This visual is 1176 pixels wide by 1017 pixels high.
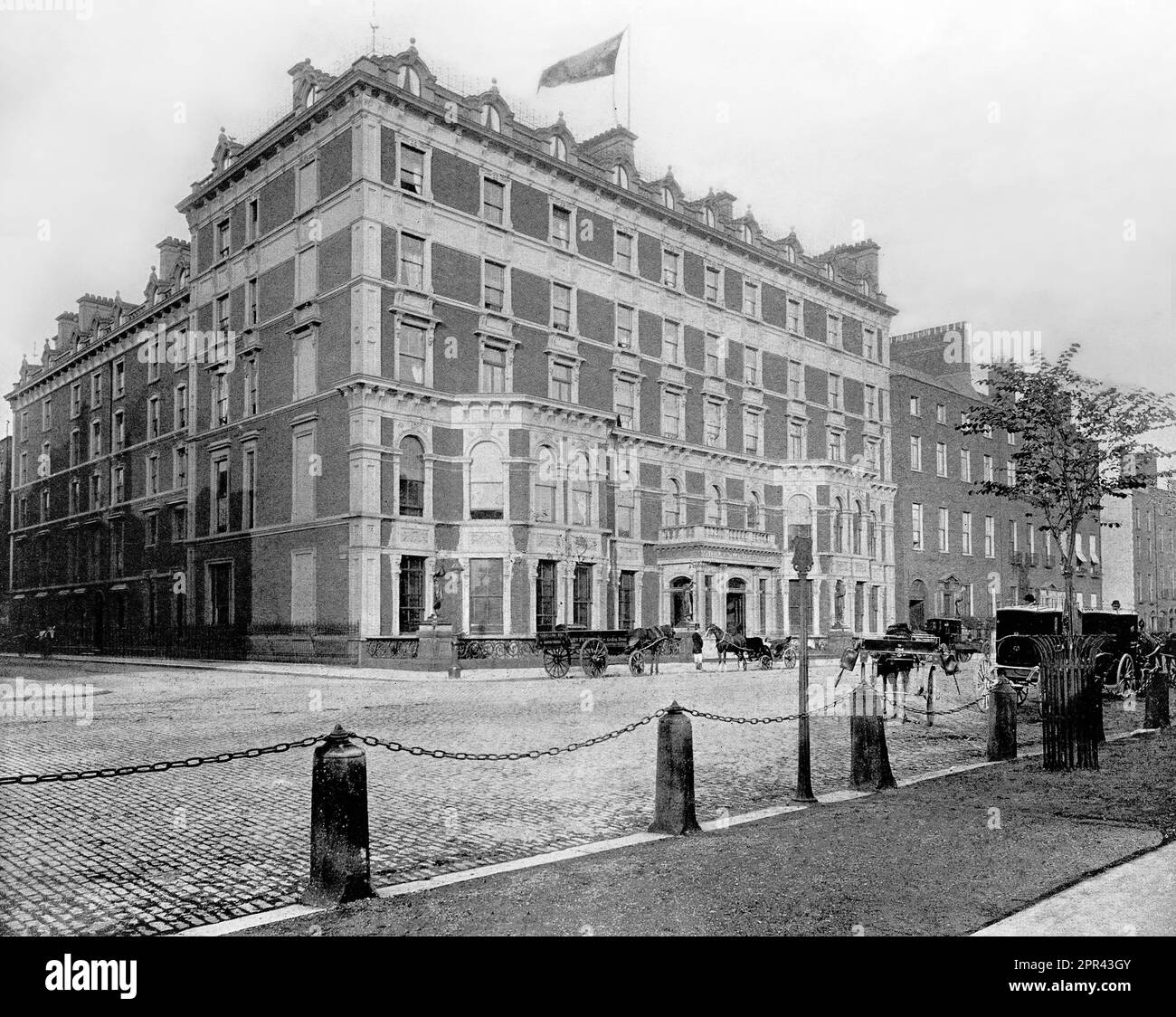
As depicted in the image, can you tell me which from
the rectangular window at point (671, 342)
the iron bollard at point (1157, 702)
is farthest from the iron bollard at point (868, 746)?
the rectangular window at point (671, 342)

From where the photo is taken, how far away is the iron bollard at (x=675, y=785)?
25.3 feet

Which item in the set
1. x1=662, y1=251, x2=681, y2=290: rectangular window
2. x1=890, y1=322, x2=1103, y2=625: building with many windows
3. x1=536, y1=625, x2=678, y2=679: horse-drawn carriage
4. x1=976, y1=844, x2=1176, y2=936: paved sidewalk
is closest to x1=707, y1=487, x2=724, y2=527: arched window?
x1=662, y1=251, x2=681, y2=290: rectangular window

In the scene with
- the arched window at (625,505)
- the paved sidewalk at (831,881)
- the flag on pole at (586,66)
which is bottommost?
the paved sidewalk at (831,881)

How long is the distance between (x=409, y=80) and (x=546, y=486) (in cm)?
1457

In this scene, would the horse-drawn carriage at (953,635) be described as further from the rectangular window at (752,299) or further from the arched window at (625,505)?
the rectangular window at (752,299)

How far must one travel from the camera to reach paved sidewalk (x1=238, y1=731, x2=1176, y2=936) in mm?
5254

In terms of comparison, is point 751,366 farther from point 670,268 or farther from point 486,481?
point 486,481

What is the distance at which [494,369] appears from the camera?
3616 cm

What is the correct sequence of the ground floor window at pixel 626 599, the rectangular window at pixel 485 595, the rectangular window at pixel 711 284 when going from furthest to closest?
the rectangular window at pixel 711 284, the ground floor window at pixel 626 599, the rectangular window at pixel 485 595

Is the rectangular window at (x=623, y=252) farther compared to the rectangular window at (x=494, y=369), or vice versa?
the rectangular window at (x=623, y=252)

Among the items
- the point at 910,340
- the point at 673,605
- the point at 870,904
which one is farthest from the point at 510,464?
the point at 910,340

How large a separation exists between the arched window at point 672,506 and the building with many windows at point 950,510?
16175 mm

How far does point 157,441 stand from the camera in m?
46.5
